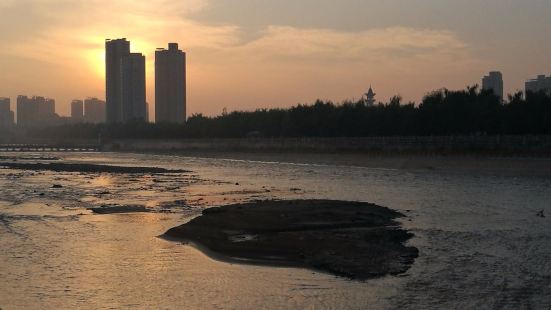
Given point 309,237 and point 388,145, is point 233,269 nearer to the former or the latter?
point 309,237

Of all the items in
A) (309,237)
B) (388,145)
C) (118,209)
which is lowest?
(118,209)

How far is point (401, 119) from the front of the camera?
9112 centimetres

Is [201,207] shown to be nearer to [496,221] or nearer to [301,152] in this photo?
[496,221]

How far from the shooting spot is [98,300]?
39.7ft

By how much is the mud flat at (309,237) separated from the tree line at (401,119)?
51859mm

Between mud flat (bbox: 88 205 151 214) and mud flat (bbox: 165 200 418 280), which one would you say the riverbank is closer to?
mud flat (bbox: 165 200 418 280)

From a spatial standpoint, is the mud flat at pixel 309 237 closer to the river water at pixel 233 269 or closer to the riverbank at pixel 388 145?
the river water at pixel 233 269

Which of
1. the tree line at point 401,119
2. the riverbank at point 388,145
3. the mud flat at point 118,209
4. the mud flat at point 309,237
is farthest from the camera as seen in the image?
the tree line at point 401,119

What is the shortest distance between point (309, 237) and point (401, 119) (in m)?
75.0

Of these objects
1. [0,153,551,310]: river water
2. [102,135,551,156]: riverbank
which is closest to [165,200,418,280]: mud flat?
[0,153,551,310]: river water

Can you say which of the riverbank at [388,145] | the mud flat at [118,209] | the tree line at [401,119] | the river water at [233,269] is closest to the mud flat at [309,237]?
the river water at [233,269]

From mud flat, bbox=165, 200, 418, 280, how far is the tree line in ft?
170

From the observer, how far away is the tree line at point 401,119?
72.6m

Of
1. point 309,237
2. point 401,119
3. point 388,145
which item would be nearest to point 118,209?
point 309,237
